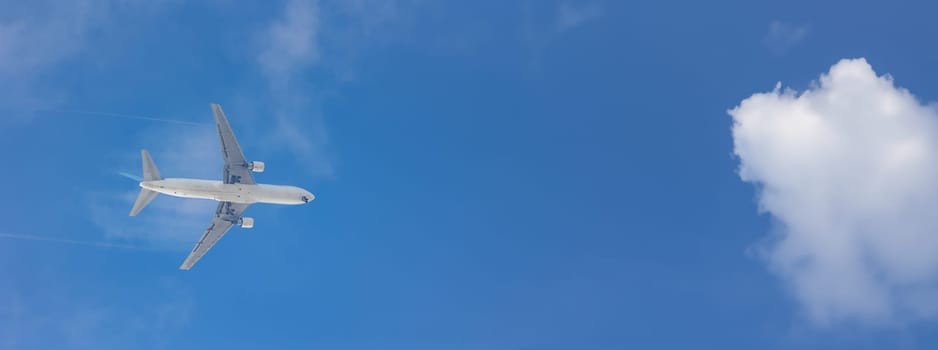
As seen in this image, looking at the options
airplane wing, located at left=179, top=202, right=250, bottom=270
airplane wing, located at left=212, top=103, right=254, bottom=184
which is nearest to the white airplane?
airplane wing, located at left=212, top=103, right=254, bottom=184

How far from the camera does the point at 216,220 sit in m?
130

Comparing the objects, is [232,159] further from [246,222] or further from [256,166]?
[246,222]

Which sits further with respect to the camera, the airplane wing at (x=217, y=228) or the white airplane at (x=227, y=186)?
the airplane wing at (x=217, y=228)

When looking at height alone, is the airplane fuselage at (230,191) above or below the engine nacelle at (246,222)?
below

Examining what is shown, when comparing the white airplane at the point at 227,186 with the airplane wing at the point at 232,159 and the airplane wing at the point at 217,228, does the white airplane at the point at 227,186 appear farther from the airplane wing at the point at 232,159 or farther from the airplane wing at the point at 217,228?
the airplane wing at the point at 217,228

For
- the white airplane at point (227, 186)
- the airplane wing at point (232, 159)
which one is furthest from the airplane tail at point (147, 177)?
the airplane wing at point (232, 159)

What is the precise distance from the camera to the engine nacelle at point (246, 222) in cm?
12900

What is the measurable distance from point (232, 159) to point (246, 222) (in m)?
13.5

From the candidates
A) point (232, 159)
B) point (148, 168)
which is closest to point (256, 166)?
point (232, 159)

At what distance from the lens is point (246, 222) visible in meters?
129

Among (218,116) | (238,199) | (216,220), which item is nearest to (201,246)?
(216,220)

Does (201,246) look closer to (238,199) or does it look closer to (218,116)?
(238,199)

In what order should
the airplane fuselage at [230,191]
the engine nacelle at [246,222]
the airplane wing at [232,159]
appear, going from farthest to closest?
the engine nacelle at [246,222] < the airplane wing at [232,159] < the airplane fuselage at [230,191]

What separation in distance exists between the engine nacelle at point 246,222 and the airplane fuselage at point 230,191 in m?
9.05
